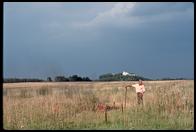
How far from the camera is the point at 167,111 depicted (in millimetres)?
9867

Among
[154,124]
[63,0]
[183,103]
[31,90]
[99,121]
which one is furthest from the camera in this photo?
[31,90]

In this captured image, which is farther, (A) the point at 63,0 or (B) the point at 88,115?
(B) the point at 88,115

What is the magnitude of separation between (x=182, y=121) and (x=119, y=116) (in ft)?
5.08

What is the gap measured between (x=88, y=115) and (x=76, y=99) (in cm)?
178

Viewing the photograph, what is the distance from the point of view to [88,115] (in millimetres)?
9992

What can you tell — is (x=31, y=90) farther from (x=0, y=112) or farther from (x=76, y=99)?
(x=0, y=112)

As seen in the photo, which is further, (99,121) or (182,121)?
(99,121)

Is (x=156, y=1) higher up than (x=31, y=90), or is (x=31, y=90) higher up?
(x=156, y=1)

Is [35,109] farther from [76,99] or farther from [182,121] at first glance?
[182,121]

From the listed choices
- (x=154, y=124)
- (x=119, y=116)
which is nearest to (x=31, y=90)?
(x=119, y=116)

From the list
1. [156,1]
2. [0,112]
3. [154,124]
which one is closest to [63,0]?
[156,1]

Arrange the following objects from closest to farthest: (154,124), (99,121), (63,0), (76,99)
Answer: (63,0) → (154,124) → (99,121) → (76,99)

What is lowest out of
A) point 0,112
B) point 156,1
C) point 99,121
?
point 99,121

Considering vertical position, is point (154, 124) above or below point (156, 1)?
below
